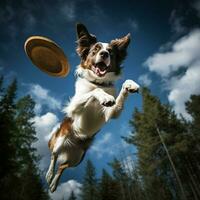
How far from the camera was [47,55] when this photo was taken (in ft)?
12.8

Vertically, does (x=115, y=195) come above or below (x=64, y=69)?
above

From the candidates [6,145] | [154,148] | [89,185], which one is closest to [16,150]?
[6,145]

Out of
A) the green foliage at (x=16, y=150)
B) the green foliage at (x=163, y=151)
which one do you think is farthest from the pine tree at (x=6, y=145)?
the green foliage at (x=163, y=151)

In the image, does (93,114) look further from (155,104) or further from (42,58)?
(155,104)

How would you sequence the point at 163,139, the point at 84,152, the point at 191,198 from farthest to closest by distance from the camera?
the point at 191,198
the point at 163,139
the point at 84,152

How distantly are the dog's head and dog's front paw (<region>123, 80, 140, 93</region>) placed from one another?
591mm

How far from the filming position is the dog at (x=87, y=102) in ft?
12.3

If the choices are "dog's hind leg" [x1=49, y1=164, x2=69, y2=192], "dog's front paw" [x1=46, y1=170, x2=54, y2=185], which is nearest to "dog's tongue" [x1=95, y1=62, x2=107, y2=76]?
"dog's hind leg" [x1=49, y1=164, x2=69, y2=192]

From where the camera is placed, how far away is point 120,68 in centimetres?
423

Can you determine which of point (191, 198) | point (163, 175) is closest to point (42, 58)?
point (163, 175)

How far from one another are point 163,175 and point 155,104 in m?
7.53

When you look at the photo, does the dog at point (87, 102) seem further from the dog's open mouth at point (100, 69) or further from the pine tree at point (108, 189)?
the pine tree at point (108, 189)

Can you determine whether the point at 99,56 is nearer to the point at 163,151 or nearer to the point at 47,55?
the point at 47,55

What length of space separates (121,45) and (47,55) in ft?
4.68
